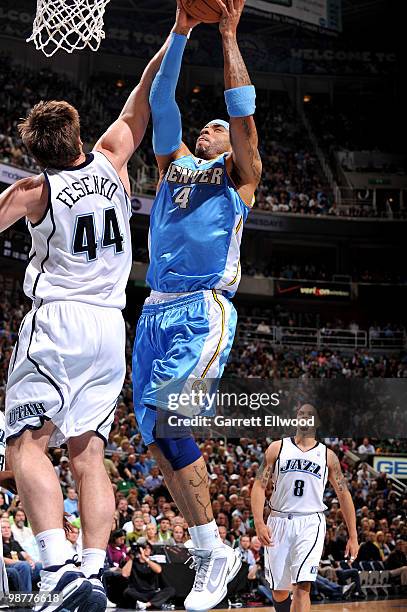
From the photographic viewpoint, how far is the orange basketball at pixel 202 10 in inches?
189

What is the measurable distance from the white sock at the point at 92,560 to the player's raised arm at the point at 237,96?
2.21 metres

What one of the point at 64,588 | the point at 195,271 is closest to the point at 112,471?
the point at 195,271

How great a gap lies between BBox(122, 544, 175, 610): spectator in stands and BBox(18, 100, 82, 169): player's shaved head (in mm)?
7394

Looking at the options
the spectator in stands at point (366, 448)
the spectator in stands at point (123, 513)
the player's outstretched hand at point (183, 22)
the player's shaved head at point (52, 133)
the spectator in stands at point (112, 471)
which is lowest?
the spectator in stands at point (123, 513)

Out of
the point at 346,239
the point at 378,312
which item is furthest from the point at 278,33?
the point at 378,312

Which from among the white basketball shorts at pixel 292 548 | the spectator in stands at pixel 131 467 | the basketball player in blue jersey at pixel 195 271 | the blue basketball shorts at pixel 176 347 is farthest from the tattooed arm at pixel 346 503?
the spectator in stands at pixel 131 467

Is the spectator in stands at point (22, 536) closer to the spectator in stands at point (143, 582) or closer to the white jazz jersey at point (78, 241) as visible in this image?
the spectator in stands at point (143, 582)

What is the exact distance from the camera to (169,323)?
480 centimetres

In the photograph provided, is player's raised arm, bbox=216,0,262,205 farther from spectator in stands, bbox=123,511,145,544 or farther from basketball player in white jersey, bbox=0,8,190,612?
spectator in stands, bbox=123,511,145,544

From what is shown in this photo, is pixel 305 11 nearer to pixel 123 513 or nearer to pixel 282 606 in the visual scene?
pixel 123 513

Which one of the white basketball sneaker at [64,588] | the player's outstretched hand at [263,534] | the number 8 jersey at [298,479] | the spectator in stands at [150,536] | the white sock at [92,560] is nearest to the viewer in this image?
the white basketball sneaker at [64,588]

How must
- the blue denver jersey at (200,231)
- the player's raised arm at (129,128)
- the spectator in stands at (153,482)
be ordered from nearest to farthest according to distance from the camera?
the player's raised arm at (129,128), the blue denver jersey at (200,231), the spectator in stands at (153,482)

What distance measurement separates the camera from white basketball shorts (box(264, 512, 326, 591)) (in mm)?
7539

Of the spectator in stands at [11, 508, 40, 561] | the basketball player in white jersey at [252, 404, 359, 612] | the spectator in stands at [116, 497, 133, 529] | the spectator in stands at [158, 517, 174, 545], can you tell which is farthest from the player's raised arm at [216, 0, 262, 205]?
the spectator in stands at [158, 517, 174, 545]
